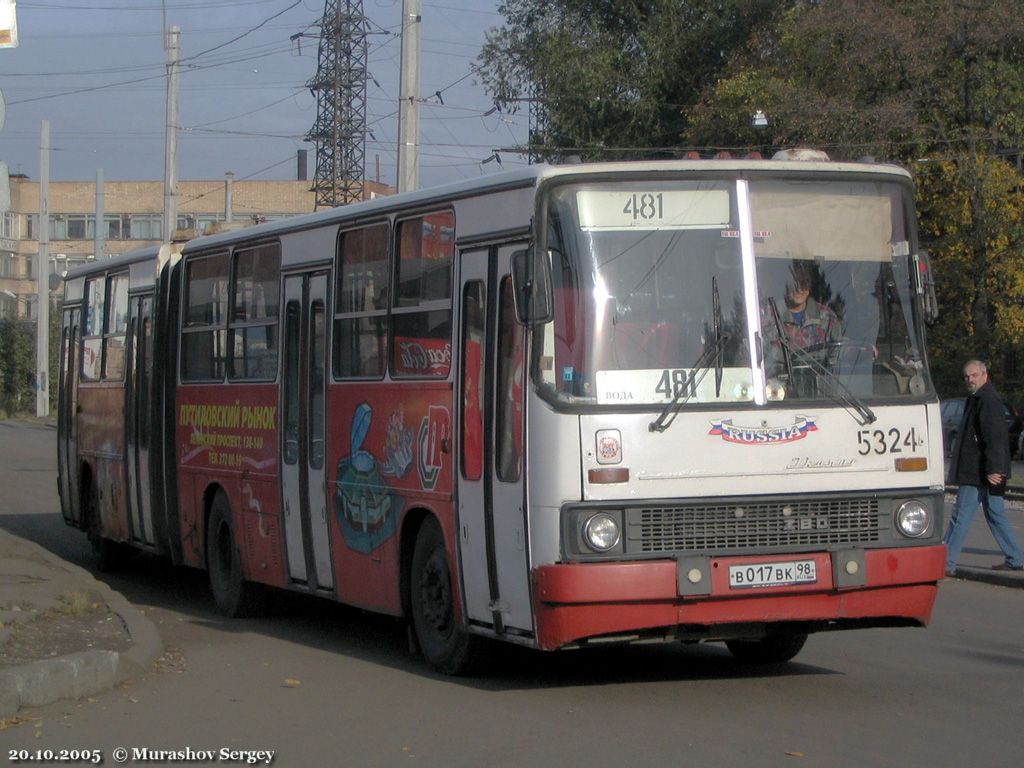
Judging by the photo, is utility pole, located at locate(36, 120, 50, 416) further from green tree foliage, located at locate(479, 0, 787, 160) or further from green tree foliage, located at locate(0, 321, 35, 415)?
green tree foliage, located at locate(479, 0, 787, 160)

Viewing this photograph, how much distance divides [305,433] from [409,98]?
1409 centimetres

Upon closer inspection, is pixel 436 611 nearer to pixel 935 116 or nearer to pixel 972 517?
pixel 972 517

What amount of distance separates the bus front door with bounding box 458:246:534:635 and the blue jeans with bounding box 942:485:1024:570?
641 cm

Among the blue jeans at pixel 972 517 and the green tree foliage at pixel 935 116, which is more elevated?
the green tree foliage at pixel 935 116

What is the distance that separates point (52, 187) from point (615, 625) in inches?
4066

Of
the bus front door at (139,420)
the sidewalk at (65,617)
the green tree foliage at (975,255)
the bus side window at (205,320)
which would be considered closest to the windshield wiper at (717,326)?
the sidewalk at (65,617)

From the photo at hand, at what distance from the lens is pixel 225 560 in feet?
44.0

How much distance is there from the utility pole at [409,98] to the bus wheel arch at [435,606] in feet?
48.0

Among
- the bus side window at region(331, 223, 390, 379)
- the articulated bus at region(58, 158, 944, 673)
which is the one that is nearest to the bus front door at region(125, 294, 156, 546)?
the bus side window at region(331, 223, 390, 379)

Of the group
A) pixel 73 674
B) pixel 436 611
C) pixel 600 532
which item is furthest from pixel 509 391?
pixel 73 674

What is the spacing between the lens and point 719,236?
8602 millimetres

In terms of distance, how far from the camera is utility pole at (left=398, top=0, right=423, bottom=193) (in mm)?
24250

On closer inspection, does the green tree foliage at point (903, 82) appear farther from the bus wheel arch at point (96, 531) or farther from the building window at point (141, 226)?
the building window at point (141, 226)

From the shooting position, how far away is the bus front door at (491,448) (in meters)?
8.49
